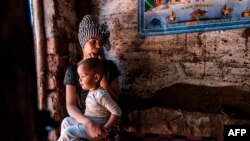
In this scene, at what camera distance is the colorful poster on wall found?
8.13ft

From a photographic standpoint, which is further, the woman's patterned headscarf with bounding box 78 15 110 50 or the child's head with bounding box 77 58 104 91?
the woman's patterned headscarf with bounding box 78 15 110 50

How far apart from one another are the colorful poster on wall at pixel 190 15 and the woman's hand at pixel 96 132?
1243mm

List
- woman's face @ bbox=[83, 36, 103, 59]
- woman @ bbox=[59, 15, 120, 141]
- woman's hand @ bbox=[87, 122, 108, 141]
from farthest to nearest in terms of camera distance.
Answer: woman's face @ bbox=[83, 36, 103, 59], woman @ bbox=[59, 15, 120, 141], woman's hand @ bbox=[87, 122, 108, 141]

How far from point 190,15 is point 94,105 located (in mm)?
1331

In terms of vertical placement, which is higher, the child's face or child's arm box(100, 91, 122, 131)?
the child's face

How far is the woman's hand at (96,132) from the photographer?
2.08 metres

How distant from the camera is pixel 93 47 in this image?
8.10 ft

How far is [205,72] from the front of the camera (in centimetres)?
264

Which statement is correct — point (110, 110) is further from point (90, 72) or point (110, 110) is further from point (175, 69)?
point (175, 69)

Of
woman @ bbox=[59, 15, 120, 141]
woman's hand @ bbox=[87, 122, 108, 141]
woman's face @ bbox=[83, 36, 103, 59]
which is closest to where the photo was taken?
woman's hand @ bbox=[87, 122, 108, 141]

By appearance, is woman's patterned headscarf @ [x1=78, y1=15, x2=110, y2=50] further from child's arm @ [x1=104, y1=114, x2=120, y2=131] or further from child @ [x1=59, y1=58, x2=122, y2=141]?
child's arm @ [x1=104, y1=114, x2=120, y2=131]

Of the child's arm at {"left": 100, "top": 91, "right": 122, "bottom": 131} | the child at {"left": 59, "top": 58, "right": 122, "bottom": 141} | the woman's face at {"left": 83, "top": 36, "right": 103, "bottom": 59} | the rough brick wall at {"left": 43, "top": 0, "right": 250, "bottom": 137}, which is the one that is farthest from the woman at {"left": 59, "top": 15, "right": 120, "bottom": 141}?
the rough brick wall at {"left": 43, "top": 0, "right": 250, "bottom": 137}

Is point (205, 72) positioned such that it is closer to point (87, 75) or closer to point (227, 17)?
point (227, 17)

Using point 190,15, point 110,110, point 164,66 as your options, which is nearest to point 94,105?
point 110,110
